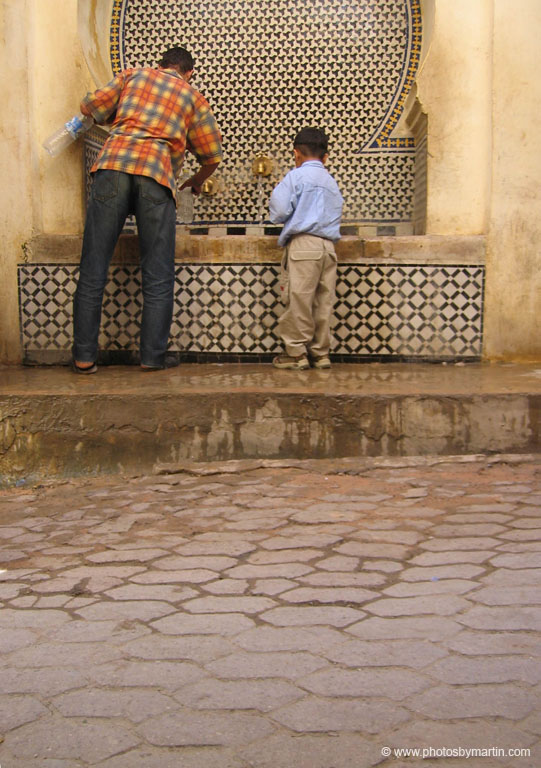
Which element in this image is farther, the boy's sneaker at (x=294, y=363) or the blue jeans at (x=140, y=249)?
the boy's sneaker at (x=294, y=363)

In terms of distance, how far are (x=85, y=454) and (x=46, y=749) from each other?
9.29ft

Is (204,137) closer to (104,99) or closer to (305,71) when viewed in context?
(104,99)

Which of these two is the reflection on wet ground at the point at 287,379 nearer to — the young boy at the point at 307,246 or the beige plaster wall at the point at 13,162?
the young boy at the point at 307,246

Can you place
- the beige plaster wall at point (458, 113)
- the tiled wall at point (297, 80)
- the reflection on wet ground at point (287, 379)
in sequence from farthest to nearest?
the tiled wall at point (297, 80) < the beige plaster wall at point (458, 113) < the reflection on wet ground at point (287, 379)

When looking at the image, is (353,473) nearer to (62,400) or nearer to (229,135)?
(62,400)

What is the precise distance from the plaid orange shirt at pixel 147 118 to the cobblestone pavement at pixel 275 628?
2.17m

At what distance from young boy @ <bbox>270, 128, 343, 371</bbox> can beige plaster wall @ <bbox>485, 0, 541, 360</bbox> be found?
1.08m

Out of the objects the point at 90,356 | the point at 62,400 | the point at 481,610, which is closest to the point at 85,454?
the point at 62,400

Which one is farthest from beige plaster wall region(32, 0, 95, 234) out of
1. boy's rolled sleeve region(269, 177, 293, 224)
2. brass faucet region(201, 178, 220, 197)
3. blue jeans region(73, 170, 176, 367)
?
boy's rolled sleeve region(269, 177, 293, 224)

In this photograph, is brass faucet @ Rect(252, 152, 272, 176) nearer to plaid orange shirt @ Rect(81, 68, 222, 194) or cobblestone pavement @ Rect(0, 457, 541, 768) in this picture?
plaid orange shirt @ Rect(81, 68, 222, 194)

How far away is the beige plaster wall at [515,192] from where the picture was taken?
5719 mm

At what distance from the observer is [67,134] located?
19.1ft

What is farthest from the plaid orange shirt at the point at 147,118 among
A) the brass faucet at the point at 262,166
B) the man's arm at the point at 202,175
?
the brass faucet at the point at 262,166

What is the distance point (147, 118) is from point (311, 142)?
986 mm
